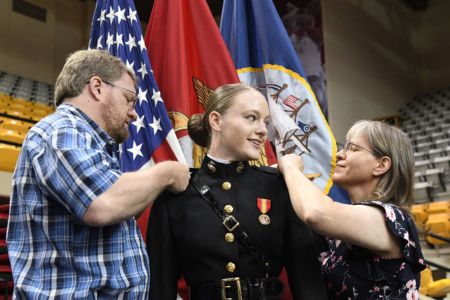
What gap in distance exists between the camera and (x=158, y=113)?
2.22 m

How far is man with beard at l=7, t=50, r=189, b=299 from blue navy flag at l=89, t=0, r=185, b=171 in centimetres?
69

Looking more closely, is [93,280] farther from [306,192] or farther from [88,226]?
[306,192]

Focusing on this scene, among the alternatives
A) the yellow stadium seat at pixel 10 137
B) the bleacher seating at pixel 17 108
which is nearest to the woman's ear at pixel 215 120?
the bleacher seating at pixel 17 108

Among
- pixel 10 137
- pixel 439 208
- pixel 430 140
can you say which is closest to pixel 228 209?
pixel 10 137

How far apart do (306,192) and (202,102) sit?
101 centimetres

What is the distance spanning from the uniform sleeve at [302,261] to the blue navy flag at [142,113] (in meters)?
0.72

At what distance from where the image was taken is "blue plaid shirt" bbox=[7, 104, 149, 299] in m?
1.30

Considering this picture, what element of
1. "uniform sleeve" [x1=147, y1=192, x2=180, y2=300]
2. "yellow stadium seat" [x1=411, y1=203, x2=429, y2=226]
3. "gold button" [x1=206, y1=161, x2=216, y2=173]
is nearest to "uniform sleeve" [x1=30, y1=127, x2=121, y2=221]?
"uniform sleeve" [x1=147, y1=192, x2=180, y2=300]

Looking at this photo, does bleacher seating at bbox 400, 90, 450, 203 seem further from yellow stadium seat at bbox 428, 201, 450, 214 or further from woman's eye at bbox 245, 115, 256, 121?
woman's eye at bbox 245, 115, 256, 121

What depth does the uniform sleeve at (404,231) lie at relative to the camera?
4.91ft

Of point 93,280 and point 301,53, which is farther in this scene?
point 301,53

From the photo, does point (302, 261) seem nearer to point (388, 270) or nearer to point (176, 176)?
point (388, 270)

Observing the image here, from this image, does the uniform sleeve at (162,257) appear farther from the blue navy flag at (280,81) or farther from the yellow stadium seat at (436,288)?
the yellow stadium seat at (436,288)

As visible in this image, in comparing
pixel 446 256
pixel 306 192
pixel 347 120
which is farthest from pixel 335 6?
pixel 306 192
